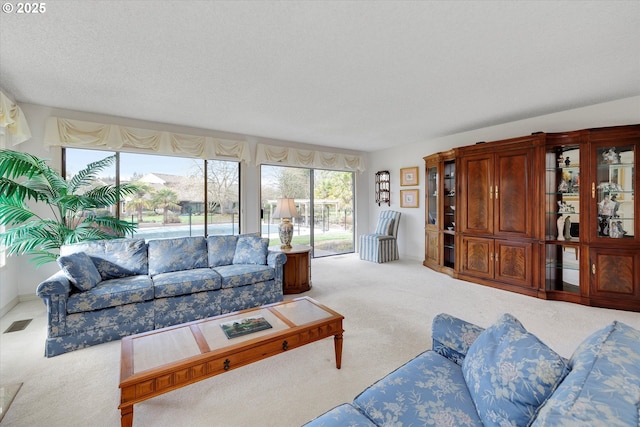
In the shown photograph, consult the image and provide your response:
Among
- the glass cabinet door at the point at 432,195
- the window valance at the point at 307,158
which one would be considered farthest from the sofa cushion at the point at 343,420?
the glass cabinet door at the point at 432,195

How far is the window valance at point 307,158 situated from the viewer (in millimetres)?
5328

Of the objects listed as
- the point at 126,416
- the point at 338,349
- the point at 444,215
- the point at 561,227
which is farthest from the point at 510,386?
the point at 444,215

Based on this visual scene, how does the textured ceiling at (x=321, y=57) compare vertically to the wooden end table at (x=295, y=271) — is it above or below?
above

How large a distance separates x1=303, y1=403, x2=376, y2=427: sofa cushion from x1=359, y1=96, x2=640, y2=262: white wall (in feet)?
15.8

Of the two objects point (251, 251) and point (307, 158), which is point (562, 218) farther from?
point (307, 158)

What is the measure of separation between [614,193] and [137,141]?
6.46 metres

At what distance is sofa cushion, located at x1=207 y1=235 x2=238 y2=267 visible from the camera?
11.4 feet

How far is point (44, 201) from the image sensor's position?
3258 millimetres

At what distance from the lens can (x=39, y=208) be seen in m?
3.70

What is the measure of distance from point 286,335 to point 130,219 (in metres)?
3.74

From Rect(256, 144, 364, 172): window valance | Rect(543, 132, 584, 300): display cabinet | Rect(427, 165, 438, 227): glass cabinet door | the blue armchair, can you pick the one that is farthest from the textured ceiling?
the blue armchair

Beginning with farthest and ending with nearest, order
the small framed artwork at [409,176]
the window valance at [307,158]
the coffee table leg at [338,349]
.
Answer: the small framed artwork at [409,176] < the window valance at [307,158] < the coffee table leg at [338,349]

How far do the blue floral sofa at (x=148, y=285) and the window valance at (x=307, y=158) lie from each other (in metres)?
2.11

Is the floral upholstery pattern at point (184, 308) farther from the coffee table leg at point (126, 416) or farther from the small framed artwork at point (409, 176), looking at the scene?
the small framed artwork at point (409, 176)
